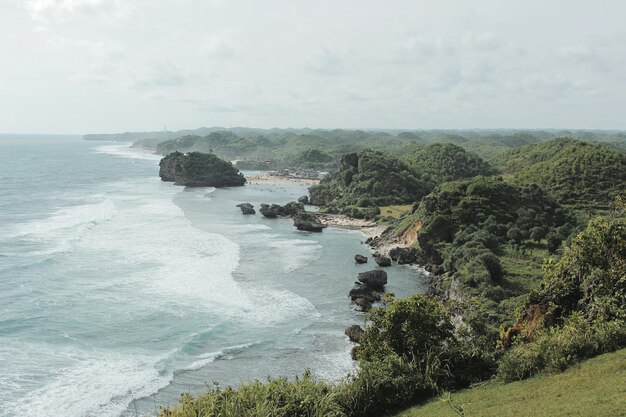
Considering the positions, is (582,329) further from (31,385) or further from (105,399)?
(31,385)

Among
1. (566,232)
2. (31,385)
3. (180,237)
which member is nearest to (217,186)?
(180,237)

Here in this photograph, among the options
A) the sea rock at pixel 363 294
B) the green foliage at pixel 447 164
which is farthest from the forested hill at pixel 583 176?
the sea rock at pixel 363 294

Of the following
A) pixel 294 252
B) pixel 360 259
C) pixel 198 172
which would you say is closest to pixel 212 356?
pixel 360 259

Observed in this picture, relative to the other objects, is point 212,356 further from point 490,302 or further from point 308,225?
point 308,225

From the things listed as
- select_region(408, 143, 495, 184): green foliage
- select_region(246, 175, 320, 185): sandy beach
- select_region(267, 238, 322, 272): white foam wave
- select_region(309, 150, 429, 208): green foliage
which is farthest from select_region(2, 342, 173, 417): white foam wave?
select_region(246, 175, 320, 185): sandy beach

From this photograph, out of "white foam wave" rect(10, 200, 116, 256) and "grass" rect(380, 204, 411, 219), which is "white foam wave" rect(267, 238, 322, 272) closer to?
"grass" rect(380, 204, 411, 219)

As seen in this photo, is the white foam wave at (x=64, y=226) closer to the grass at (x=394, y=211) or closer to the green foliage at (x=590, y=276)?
the grass at (x=394, y=211)
